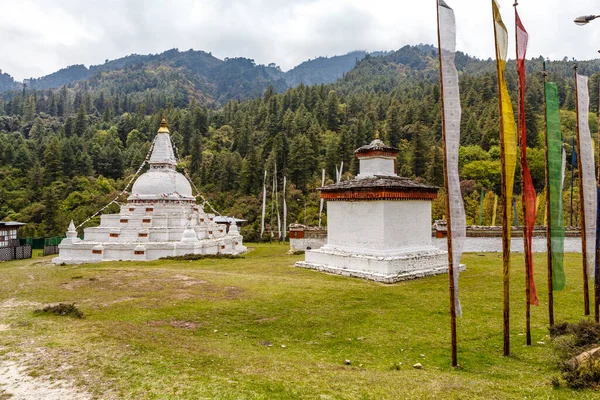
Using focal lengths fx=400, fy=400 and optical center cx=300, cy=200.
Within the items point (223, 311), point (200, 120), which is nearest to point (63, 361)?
point (223, 311)

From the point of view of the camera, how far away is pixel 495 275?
59.2ft

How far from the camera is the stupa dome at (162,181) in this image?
28984 mm

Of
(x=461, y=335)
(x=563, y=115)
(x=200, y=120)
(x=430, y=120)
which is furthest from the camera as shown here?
(x=200, y=120)

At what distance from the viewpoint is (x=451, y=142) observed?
25.4ft

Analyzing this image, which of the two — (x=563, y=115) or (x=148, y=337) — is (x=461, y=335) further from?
(x=563, y=115)

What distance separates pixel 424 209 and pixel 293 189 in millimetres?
32120

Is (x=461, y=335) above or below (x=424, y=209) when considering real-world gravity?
below

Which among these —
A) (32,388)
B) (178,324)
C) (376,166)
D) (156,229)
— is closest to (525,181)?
(178,324)

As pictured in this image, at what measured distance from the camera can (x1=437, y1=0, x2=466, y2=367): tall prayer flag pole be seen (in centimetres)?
760

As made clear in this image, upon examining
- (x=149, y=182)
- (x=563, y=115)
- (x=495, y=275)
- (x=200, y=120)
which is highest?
(x=200, y=120)

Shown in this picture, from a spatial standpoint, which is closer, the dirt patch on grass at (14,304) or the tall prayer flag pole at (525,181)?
the tall prayer flag pole at (525,181)

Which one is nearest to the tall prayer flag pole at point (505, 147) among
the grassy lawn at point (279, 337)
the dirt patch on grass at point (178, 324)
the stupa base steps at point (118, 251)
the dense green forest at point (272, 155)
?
the grassy lawn at point (279, 337)

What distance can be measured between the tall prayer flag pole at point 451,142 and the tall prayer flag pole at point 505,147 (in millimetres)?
938

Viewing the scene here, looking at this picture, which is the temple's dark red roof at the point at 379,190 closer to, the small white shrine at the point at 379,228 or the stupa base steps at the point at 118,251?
the small white shrine at the point at 379,228
